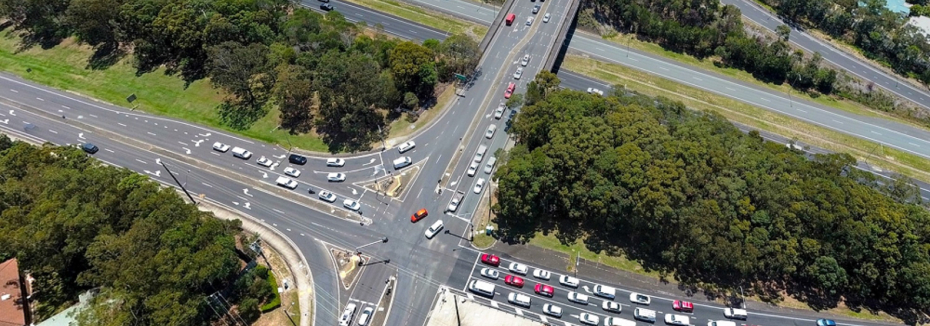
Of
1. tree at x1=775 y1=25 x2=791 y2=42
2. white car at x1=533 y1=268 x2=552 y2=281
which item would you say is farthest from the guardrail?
tree at x1=775 y1=25 x2=791 y2=42

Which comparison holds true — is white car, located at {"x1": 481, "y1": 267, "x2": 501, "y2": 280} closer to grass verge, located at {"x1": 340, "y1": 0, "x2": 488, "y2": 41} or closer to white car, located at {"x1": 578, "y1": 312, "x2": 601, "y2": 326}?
white car, located at {"x1": 578, "y1": 312, "x2": 601, "y2": 326}

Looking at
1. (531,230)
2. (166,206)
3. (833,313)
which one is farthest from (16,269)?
(833,313)

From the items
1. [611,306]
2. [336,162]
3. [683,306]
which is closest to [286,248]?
[336,162]

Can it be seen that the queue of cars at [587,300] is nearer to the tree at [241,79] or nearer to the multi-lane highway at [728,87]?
the multi-lane highway at [728,87]

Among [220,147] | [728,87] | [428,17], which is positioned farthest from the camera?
[428,17]

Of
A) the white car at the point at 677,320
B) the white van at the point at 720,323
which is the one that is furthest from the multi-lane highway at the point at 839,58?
the white car at the point at 677,320

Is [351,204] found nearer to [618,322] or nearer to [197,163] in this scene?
[197,163]
